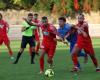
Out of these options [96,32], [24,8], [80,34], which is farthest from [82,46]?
[24,8]

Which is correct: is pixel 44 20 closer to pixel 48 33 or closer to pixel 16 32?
pixel 48 33

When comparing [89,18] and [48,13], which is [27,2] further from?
[89,18]

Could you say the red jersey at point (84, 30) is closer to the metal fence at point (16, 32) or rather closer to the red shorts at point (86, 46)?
the red shorts at point (86, 46)

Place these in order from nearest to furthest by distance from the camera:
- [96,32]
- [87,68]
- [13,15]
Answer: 1. [87,68]
2. [96,32]
3. [13,15]

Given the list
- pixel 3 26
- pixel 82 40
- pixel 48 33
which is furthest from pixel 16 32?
pixel 82 40

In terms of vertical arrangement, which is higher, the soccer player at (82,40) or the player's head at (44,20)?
the player's head at (44,20)

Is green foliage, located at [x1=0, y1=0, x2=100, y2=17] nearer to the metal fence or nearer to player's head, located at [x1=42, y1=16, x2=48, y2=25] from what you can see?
the metal fence

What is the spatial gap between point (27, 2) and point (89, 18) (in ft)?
30.2

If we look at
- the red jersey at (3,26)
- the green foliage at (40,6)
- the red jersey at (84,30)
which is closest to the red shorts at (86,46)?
the red jersey at (84,30)

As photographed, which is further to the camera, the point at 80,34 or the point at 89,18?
the point at 89,18

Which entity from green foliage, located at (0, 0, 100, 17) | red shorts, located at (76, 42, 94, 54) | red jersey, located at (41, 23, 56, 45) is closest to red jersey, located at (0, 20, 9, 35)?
red jersey, located at (41, 23, 56, 45)

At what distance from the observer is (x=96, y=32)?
4691cm

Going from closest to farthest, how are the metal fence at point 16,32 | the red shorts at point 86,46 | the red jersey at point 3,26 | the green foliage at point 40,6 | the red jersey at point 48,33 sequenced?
the red jersey at point 48,33 → the red shorts at point 86,46 → the red jersey at point 3,26 → the metal fence at point 16,32 → the green foliage at point 40,6

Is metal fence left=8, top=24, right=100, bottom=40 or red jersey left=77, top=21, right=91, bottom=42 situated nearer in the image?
red jersey left=77, top=21, right=91, bottom=42
